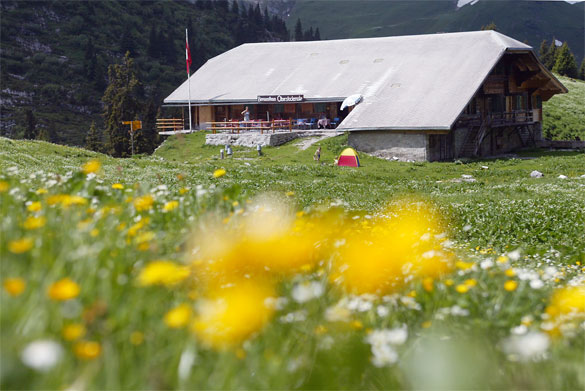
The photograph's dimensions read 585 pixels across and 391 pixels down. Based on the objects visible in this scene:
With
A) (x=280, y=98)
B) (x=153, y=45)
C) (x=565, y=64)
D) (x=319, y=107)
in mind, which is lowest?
(x=319, y=107)

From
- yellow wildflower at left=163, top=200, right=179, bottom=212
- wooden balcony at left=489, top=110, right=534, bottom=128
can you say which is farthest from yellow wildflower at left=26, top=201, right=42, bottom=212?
wooden balcony at left=489, top=110, right=534, bottom=128

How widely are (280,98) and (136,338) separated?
5013 cm

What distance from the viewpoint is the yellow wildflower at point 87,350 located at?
4.02m

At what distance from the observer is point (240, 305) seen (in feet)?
17.1

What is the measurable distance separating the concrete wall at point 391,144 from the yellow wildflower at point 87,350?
134 ft

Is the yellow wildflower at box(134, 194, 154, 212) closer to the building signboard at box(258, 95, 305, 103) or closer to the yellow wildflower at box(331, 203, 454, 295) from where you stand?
the yellow wildflower at box(331, 203, 454, 295)

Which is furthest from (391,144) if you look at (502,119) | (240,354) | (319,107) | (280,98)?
(240,354)

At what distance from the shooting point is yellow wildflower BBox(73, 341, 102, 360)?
4.02 meters

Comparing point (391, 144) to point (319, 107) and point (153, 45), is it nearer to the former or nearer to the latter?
point (319, 107)

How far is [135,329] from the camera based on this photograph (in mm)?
4605

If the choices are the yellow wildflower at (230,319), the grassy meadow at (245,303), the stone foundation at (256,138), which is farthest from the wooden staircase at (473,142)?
the yellow wildflower at (230,319)

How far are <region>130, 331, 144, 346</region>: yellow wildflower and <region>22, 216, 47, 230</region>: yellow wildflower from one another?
Result: 1949mm

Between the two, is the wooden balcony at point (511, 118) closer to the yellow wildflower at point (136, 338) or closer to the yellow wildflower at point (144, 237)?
the yellow wildflower at point (144, 237)

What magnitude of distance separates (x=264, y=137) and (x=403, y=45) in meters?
18.6
